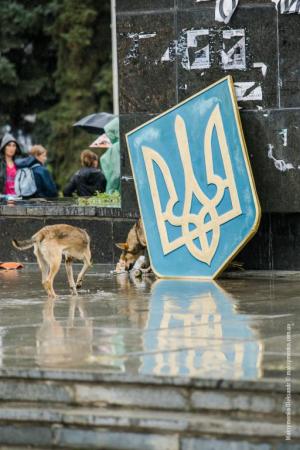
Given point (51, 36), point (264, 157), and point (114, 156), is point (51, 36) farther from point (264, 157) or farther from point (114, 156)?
point (264, 157)

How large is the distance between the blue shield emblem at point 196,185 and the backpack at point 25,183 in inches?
157

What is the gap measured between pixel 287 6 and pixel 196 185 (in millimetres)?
2198

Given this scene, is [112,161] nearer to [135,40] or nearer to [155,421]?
[135,40]

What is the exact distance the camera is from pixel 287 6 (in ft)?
50.4

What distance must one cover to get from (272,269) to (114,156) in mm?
3636

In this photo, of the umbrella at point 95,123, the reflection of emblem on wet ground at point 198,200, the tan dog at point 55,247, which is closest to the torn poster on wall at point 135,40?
the reflection of emblem on wet ground at point 198,200

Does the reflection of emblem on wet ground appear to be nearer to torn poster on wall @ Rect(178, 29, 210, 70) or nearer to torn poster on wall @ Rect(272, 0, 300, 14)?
torn poster on wall @ Rect(178, 29, 210, 70)

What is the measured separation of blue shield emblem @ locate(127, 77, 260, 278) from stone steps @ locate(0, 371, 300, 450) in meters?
6.17

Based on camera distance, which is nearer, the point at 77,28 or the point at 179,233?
the point at 179,233

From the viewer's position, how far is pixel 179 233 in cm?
1559

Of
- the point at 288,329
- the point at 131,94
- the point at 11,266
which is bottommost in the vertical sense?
the point at 11,266

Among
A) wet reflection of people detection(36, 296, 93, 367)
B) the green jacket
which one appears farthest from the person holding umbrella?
wet reflection of people detection(36, 296, 93, 367)

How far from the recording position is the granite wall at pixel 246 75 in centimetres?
1556

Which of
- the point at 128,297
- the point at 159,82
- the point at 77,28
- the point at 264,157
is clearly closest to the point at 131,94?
the point at 159,82
